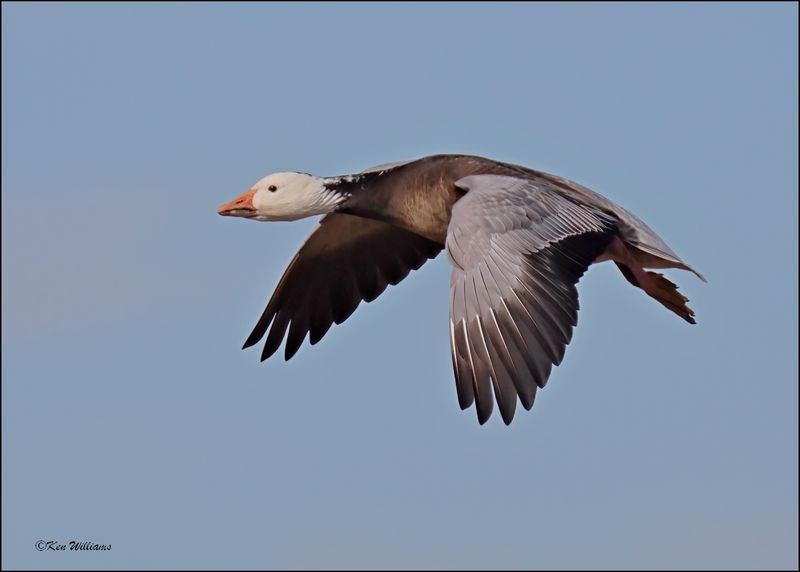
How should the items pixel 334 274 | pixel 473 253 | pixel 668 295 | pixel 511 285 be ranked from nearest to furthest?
pixel 511 285
pixel 473 253
pixel 668 295
pixel 334 274

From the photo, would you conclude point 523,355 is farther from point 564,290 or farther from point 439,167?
point 439,167

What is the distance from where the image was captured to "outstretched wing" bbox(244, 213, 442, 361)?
15.1m

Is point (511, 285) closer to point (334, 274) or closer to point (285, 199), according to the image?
point (285, 199)

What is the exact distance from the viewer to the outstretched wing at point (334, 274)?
1509 cm

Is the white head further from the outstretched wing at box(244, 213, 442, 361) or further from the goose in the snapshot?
the outstretched wing at box(244, 213, 442, 361)

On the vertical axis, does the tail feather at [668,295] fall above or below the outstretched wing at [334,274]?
below

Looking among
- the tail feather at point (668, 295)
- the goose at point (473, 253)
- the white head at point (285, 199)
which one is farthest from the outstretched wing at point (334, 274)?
the tail feather at point (668, 295)

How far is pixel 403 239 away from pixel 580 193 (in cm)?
217

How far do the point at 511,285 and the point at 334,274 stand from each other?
158 inches

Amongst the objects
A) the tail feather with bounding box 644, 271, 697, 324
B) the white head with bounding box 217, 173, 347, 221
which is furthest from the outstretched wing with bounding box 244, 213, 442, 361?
the tail feather with bounding box 644, 271, 697, 324

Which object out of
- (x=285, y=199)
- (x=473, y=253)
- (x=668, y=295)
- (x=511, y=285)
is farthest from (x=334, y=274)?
(x=511, y=285)

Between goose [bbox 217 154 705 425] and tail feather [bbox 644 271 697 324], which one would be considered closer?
goose [bbox 217 154 705 425]

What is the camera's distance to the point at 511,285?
1148 centimetres

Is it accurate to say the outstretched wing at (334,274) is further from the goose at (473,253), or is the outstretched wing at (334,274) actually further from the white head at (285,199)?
the white head at (285,199)
